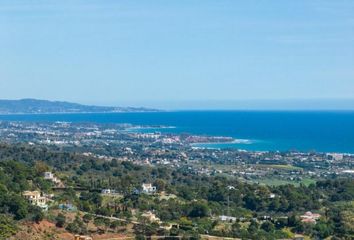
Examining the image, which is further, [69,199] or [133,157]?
[133,157]

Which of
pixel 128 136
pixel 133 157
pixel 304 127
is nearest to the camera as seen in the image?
pixel 133 157

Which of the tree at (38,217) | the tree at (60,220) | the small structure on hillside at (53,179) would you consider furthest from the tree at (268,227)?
the small structure on hillside at (53,179)

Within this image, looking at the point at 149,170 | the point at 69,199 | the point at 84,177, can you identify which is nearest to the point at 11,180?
the point at 69,199

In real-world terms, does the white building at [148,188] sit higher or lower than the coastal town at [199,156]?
higher

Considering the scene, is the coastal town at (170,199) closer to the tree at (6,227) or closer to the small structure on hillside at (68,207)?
the small structure on hillside at (68,207)

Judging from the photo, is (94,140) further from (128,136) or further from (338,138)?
(338,138)

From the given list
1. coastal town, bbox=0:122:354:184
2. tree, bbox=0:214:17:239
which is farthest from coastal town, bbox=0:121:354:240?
tree, bbox=0:214:17:239

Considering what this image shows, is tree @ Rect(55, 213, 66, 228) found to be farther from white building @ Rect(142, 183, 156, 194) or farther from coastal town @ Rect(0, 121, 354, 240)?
white building @ Rect(142, 183, 156, 194)

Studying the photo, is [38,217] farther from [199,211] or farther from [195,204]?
[195,204]

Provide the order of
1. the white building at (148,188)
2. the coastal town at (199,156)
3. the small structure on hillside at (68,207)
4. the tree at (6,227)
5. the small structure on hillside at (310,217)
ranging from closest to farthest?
the tree at (6,227), the small structure on hillside at (68,207), the small structure on hillside at (310,217), the white building at (148,188), the coastal town at (199,156)
